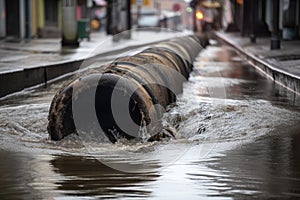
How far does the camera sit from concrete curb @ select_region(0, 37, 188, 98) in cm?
1330

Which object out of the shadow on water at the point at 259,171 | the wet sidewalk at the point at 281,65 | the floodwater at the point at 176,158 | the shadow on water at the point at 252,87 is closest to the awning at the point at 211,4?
the wet sidewalk at the point at 281,65

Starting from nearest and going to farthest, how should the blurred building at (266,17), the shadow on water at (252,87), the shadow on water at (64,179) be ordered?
1. the shadow on water at (64,179)
2. the shadow on water at (252,87)
3. the blurred building at (266,17)

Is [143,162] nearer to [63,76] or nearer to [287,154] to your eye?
[287,154]

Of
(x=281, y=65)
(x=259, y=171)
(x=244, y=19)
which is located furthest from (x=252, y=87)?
(x=244, y=19)

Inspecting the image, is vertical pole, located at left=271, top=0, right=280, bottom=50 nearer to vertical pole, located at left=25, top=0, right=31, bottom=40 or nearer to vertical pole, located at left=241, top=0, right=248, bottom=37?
vertical pole, located at left=241, top=0, right=248, bottom=37

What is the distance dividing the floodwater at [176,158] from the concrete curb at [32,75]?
5.67 ft

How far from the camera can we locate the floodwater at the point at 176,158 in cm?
582

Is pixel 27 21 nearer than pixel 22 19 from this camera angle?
No

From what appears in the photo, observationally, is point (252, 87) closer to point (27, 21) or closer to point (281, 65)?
point (281, 65)

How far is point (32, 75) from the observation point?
15305 millimetres

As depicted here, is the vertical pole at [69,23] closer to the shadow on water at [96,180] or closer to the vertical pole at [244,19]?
the vertical pole at [244,19]

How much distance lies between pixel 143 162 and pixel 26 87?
8.08 meters

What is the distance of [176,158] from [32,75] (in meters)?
8.66

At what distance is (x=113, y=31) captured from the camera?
145 ft
